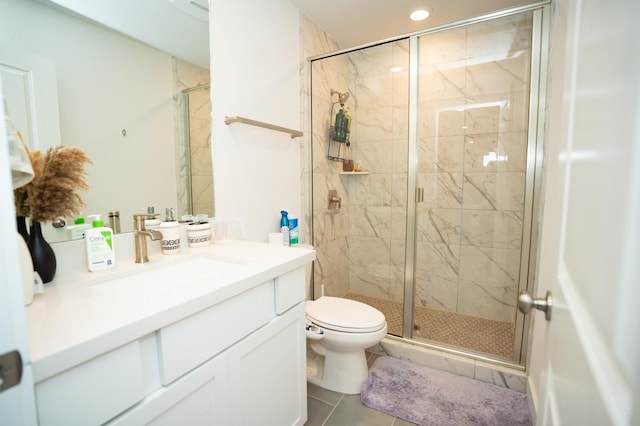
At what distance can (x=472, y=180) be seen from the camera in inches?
94.6

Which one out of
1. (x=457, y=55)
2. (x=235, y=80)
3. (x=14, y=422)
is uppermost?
(x=457, y=55)

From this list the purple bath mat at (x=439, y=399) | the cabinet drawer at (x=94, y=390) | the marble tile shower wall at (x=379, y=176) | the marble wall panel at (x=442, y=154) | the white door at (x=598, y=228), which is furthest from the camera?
the marble tile shower wall at (x=379, y=176)

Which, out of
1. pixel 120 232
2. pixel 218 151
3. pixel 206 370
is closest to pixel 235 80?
pixel 218 151

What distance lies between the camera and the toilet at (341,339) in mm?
1563

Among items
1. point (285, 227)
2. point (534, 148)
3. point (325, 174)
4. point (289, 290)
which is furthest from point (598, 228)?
point (325, 174)

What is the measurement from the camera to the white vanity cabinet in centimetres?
Answer: 59

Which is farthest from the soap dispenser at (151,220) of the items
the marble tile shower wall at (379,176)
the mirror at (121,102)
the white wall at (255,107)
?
the marble tile shower wall at (379,176)

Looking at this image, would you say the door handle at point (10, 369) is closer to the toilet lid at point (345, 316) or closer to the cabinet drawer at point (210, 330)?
the cabinet drawer at point (210, 330)

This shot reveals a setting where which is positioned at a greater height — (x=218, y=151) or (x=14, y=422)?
(x=218, y=151)

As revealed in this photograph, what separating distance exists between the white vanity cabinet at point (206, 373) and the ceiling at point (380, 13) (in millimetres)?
1871

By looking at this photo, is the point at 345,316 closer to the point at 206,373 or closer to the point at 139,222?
the point at 206,373

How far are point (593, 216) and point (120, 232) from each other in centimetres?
137

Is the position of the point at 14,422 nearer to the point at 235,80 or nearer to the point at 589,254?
the point at 589,254

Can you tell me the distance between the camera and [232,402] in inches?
37.2
